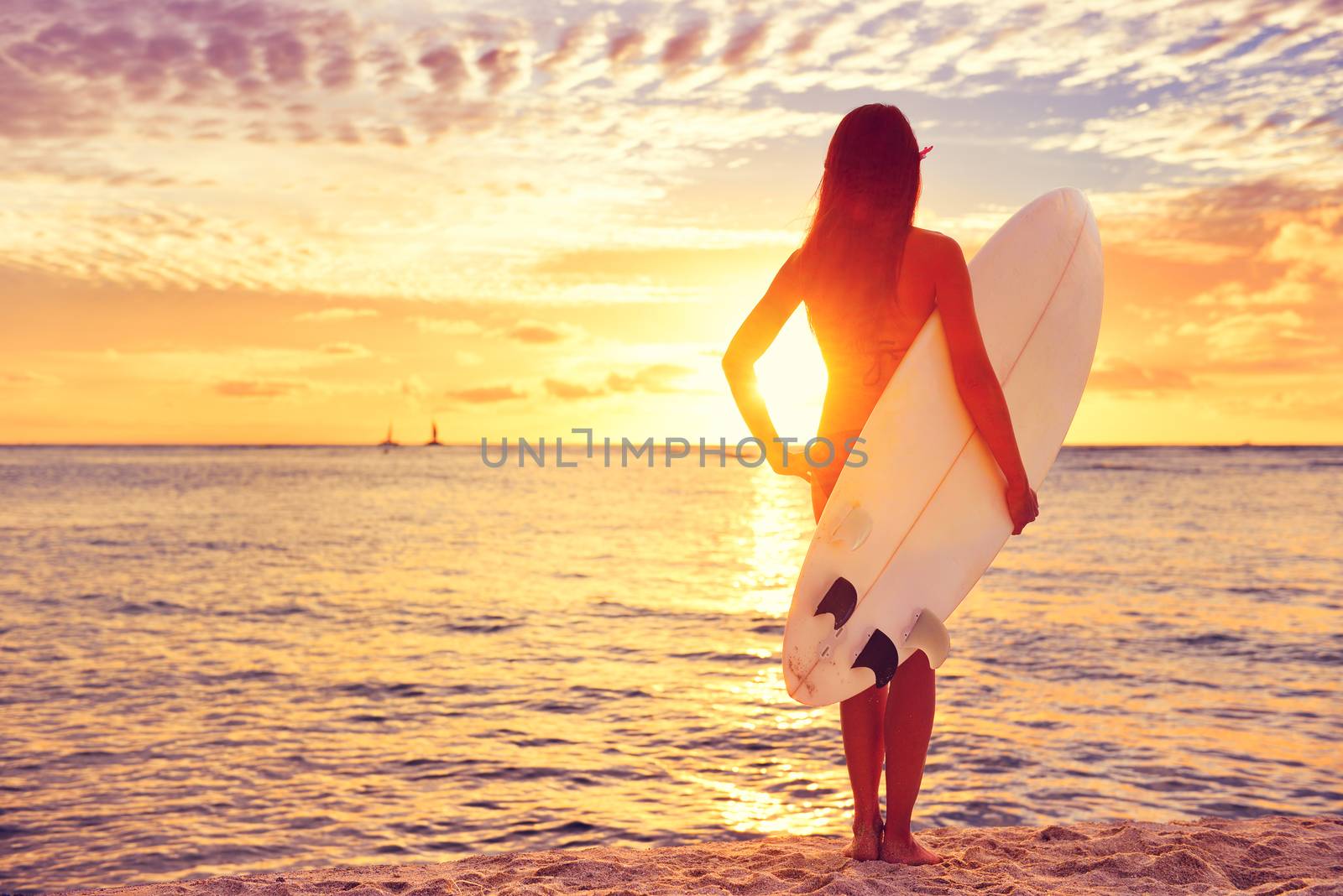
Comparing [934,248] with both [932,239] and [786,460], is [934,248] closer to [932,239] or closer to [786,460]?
[932,239]

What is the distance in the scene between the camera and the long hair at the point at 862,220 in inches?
99.4

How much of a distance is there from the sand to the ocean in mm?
1068

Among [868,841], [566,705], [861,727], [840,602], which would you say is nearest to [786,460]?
[840,602]

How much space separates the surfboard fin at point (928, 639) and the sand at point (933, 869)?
2.00 feet

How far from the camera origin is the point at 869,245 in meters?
2.58

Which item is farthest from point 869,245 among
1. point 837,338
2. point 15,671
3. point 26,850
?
point 15,671

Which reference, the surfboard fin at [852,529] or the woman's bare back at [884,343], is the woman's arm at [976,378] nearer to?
the woman's bare back at [884,343]

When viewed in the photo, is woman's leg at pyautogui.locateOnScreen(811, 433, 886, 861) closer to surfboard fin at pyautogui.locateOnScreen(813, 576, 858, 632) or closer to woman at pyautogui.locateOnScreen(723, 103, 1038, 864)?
woman at pyautogui.locateOnScreen(723, 103, 1038, 864)

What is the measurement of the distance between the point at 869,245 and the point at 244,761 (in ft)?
15.3

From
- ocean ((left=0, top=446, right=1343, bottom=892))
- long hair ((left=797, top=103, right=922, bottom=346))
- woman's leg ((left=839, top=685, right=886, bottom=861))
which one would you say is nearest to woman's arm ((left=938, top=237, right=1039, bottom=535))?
long hair ((left=797, top=103, right=922, bottom=346))

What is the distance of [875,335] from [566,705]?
451 cm

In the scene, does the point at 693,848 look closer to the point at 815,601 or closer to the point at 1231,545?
the point at 815,601

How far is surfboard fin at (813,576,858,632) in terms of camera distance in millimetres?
2709

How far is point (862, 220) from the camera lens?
2572 mm
